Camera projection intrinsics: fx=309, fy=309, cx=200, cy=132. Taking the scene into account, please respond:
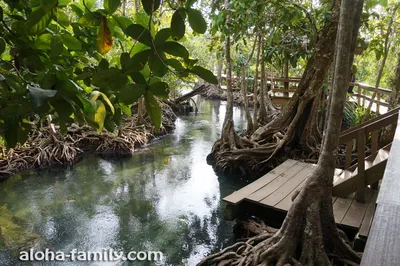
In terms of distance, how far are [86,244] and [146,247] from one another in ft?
2.63

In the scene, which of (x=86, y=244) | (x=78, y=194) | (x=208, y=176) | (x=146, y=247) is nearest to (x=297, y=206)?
(x=146, y=247)

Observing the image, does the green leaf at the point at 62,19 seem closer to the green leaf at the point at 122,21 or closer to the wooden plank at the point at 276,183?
the green leaf at the point at 122,21

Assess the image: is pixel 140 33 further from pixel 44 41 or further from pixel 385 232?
pixel 385 232

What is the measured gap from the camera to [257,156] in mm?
6289

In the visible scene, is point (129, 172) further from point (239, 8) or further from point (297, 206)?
point (297, 206)

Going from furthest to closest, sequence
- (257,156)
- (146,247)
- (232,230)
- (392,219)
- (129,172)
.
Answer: (129,172) → (257,156) → (232,230) → (146,247) → (392,219)

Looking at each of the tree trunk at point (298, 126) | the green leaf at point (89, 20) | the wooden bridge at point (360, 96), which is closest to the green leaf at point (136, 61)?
the green leaf at point (89, 20)

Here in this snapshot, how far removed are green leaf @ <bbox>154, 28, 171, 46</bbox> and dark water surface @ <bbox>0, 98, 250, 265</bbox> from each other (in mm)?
3461

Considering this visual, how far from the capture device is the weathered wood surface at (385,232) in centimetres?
62

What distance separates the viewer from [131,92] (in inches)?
27.2

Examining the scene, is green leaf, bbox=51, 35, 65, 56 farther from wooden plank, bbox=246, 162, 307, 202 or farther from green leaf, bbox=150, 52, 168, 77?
wooden plank, bbox=246, 162, 307, 202

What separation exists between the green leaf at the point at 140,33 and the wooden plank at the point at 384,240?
63 cm

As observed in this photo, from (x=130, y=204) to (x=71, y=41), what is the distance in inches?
180

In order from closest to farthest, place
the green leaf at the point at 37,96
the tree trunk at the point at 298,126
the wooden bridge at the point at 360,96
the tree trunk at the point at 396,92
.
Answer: the green leaf at the point at 37,96, the tree trunk at the point at 298,126, the tree trunk at the point at 396,92, the wooden bridge at the point at 360,96
